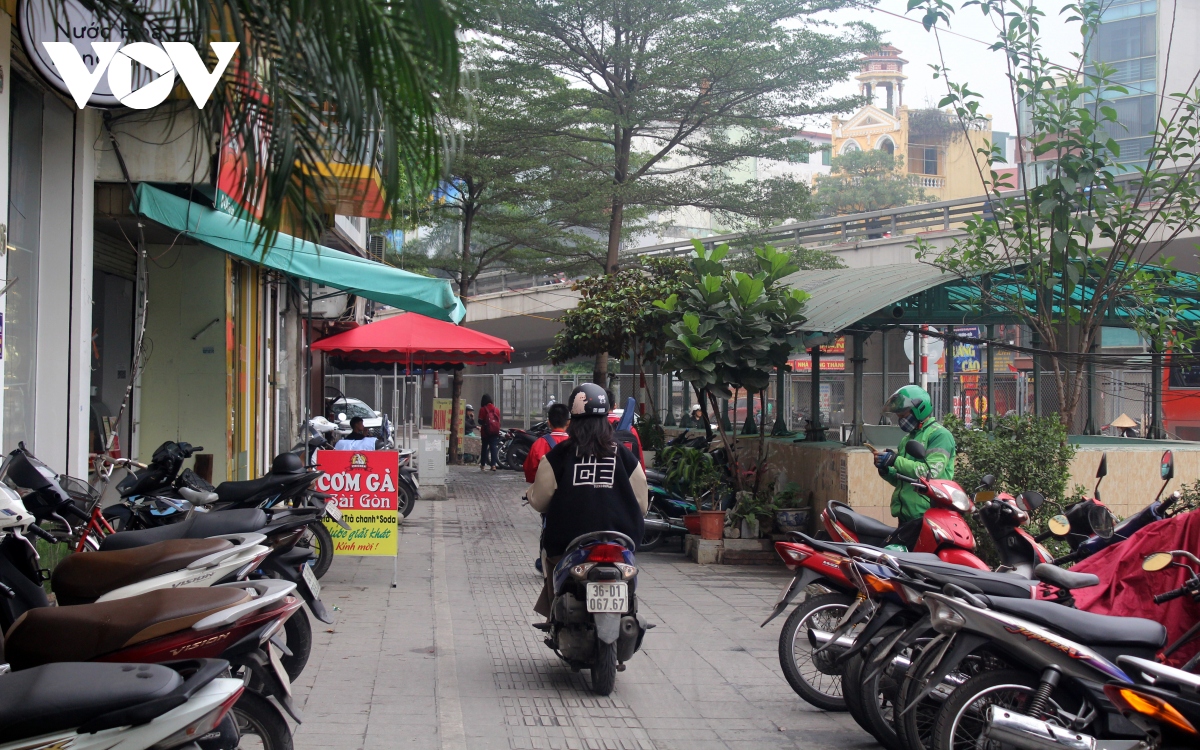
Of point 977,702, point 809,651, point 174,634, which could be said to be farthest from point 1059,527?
point 174,634

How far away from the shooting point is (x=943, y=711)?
4219 mm

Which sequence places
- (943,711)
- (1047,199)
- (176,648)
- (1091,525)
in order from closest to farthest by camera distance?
(176,648), (943,711), (1091,525), (1047,199)

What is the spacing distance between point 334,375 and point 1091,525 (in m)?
27.9

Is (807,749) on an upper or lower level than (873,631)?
lower

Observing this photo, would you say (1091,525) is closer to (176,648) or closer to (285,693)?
(285,693)

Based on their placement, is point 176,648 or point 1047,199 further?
point 1047,199

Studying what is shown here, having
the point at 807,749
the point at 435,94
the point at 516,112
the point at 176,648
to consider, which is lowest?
the point at 807,749

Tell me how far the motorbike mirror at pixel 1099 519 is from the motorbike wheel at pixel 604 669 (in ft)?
10.3

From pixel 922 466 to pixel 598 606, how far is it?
8.38 ft

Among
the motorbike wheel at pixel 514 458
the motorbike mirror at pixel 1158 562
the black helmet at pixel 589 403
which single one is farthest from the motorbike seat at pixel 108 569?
the motorbike wheel at pixel 514 458

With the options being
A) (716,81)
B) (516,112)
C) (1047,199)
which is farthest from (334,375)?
(1047,199)

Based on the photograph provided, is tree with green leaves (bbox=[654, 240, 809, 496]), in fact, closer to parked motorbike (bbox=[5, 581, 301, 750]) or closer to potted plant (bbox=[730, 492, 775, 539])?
potted plant (bbox=[730, 492, 775, 539])

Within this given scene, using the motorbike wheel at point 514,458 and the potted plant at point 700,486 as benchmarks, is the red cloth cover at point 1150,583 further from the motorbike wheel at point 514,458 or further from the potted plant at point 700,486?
the motorbike wheel at point 514,458

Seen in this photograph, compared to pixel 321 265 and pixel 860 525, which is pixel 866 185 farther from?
pixel 860 525
